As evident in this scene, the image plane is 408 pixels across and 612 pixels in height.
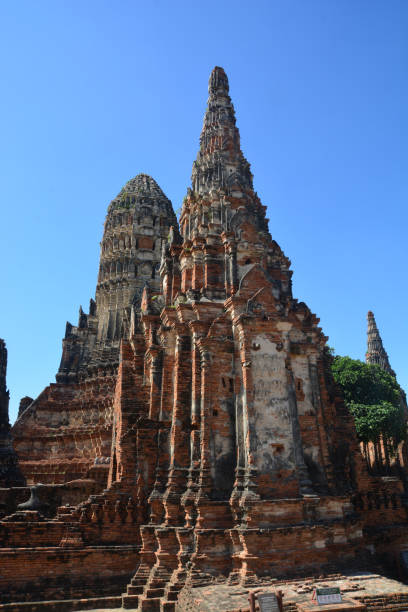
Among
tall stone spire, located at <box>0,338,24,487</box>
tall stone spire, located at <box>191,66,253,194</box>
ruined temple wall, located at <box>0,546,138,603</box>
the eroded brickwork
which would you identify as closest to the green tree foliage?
the eroded brickwork

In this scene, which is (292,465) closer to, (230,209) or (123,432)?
(123,432)

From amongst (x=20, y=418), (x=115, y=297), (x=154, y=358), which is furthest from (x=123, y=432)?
(x=115, y=297)

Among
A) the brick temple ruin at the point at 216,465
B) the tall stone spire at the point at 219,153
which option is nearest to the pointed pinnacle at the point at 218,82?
the tall stone spire at the point at 219,153

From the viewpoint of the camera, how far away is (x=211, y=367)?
1562 cm

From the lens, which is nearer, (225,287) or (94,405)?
(225,287)

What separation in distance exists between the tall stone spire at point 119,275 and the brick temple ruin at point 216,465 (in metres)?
16.4

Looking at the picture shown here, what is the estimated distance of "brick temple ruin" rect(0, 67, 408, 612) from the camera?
1323 centimetres

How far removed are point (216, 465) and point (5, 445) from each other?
1195 centimetres

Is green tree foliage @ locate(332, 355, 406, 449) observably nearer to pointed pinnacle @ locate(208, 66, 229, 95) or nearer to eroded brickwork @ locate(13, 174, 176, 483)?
eroded brickwork @ locate(13, 174, 176, 483)

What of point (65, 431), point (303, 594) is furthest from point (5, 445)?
point (303, 594)

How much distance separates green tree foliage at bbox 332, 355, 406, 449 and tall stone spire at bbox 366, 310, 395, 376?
25368mm

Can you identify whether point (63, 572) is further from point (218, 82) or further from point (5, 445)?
point (218, 82)

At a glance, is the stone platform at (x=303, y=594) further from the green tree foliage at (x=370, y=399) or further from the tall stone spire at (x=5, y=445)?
the green tree foliage at (x=370, y=399)

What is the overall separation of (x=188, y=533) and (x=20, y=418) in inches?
912
